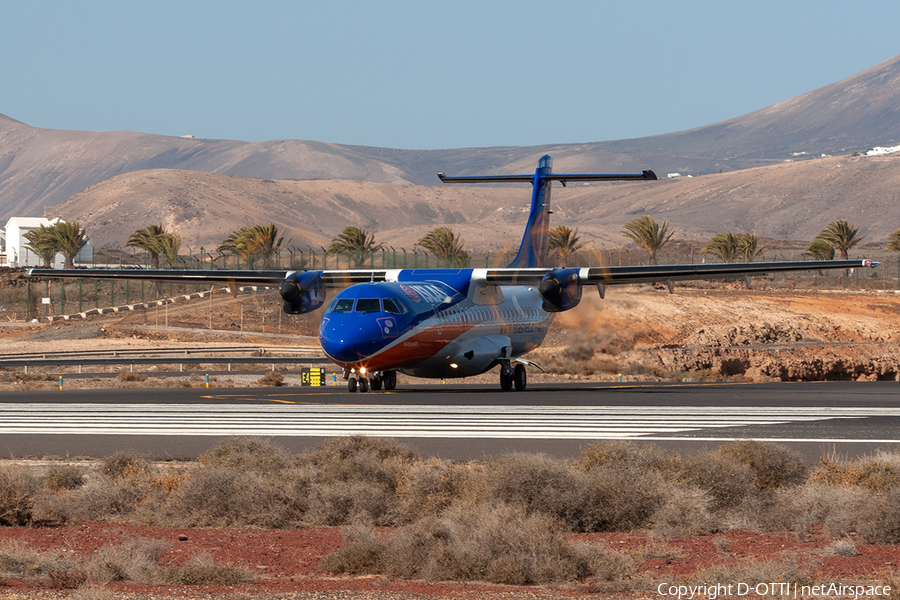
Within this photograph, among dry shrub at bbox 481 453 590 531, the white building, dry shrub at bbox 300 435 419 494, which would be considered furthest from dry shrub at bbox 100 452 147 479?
the white building

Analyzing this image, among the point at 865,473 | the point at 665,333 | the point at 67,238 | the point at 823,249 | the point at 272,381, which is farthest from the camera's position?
the point at 67,238

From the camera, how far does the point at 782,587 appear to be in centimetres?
805

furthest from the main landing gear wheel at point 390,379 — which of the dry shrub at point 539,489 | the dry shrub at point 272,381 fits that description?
the dry shrub at point 539,489

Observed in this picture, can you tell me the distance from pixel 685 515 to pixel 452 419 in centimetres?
1313

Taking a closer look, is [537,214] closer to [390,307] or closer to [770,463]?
[390,307]

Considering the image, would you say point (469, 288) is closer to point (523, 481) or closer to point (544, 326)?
point (544, 326)

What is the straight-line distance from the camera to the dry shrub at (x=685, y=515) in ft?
37.2

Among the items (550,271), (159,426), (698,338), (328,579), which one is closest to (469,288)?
(550,271)

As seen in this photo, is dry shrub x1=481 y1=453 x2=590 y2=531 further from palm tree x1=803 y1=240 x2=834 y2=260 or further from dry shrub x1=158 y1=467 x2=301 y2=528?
palm tree x1=803 y1=240 x2=834 y2=260

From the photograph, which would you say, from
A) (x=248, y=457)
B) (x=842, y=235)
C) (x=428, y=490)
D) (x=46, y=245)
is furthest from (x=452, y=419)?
(x=46, y=245)

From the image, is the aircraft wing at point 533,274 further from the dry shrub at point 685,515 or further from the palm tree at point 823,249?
the palm tree at point 823,249

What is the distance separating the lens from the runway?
1915 centimetres

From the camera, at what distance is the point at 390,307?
98.1ft

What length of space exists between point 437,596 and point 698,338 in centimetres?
5879
